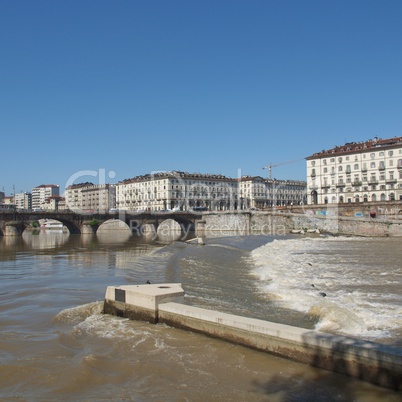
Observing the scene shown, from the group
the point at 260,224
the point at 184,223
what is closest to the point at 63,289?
the point at 260,224

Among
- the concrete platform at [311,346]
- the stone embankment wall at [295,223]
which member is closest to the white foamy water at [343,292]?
the concrete platform at [311,346]

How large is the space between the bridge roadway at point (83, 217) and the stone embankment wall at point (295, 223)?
4916mm

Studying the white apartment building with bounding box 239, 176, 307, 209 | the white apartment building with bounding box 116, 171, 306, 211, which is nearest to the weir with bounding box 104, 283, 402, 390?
the white apartment building with bounding box 116, 171, 306, 211

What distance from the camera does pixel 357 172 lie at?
10369 centimetres

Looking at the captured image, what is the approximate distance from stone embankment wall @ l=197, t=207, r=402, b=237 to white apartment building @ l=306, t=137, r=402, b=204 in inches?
737

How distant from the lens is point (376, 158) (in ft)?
329

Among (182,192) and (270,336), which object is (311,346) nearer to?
(270,336)

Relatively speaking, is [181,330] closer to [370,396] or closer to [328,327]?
[328,327]

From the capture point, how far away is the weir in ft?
22.2

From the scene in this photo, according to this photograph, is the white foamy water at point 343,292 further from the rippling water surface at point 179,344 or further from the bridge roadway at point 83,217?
the bridge roadway at point 83,217

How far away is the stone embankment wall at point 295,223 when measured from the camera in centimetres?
6568

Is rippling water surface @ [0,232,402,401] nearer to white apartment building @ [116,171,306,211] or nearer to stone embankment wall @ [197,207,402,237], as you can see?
stone embankment wall @ [197,207,402,237]

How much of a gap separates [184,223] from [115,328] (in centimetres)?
9907

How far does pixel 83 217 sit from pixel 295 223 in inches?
1850
